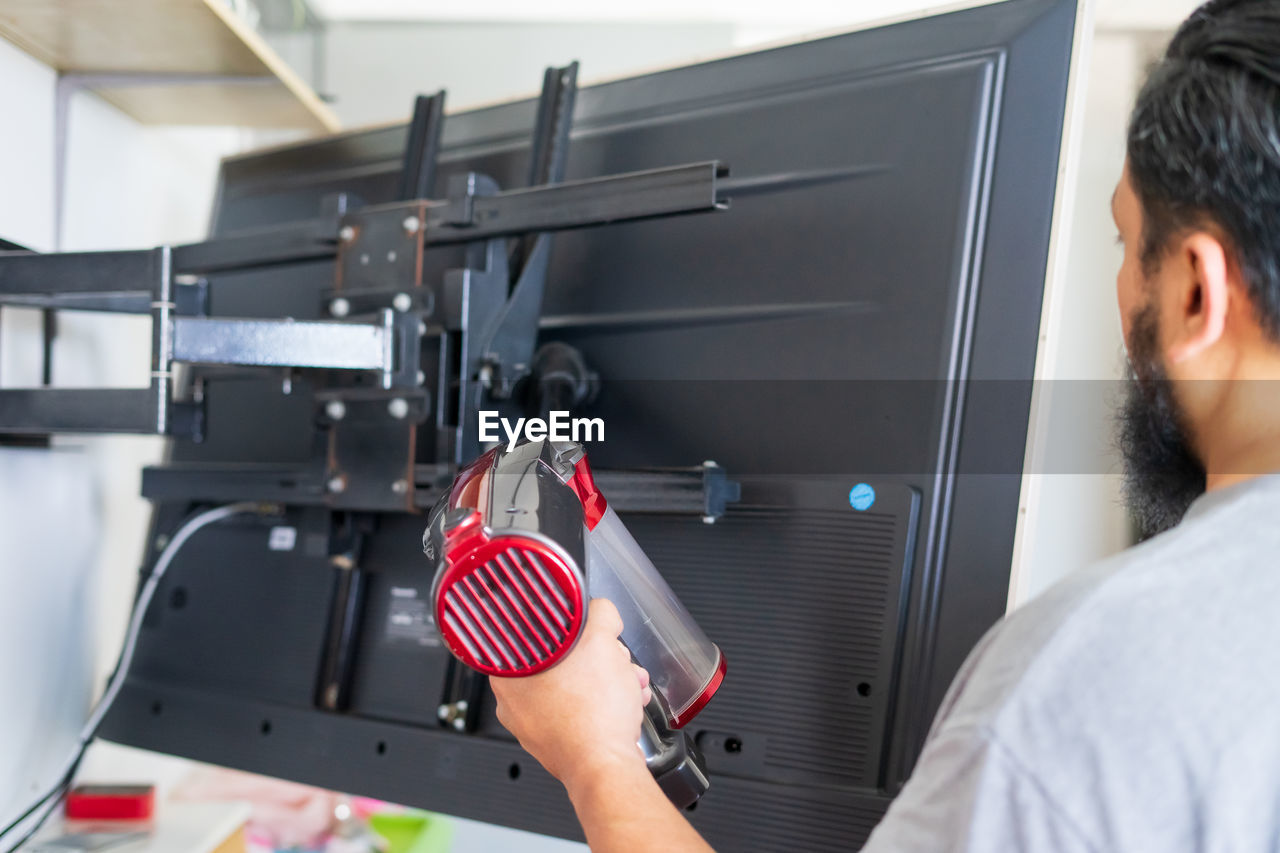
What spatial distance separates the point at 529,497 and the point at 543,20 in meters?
1.97

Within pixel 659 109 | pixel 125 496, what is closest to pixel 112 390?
pixel 125 496

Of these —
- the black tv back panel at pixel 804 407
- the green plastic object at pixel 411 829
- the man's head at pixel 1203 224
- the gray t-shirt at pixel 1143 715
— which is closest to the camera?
the gray t-shirt at pixel 1143 715

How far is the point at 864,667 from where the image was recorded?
33.3 inches

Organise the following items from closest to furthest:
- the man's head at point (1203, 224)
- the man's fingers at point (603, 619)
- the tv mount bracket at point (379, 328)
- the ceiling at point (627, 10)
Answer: the man's head at point (1203, 224), the man's fingers at point (603, 619), the tv mount bracket at point (379, 328), the ceiling at point (627, 10)

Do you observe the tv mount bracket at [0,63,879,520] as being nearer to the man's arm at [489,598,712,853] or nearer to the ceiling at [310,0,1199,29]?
the man's arm at [489,598,712,853]

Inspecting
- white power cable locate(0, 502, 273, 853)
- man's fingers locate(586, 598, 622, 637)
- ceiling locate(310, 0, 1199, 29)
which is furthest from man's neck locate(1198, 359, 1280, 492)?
ceiling locate(310, 0, 1199, 29)

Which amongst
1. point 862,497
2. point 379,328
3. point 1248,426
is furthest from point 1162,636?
point 379,328

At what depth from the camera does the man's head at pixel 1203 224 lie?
0.53 meters

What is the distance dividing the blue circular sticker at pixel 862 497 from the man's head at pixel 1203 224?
26 centimetres

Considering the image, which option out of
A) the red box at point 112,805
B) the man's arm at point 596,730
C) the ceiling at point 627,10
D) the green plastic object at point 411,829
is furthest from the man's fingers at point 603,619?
the ceiling at point 627,10

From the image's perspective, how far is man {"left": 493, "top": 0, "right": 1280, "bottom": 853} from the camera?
17.0 inches

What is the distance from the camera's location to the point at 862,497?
0.87 m

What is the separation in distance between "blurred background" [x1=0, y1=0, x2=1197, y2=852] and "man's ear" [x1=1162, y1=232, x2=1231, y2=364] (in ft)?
0.75

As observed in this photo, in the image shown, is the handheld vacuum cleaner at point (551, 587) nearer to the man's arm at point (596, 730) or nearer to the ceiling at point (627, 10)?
the man's arm at point (596, 730)
